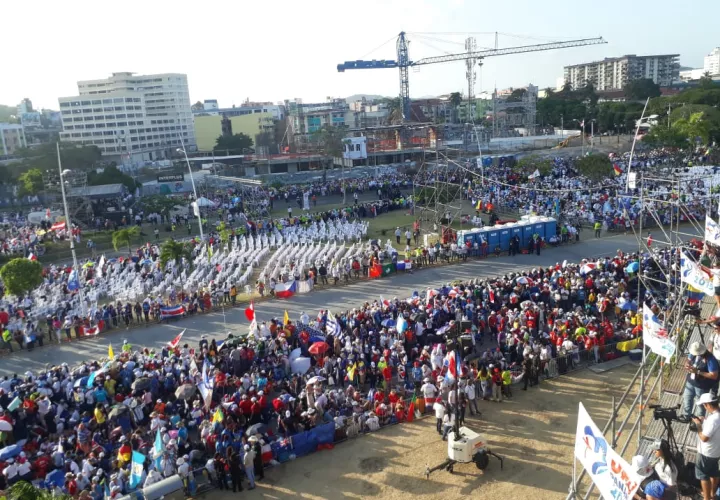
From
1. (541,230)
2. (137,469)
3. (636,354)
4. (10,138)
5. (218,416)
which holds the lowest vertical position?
(636,354)

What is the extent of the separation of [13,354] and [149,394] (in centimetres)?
851

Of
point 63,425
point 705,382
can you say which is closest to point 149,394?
point 63,425

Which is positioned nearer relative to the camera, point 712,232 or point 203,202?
point 712,232

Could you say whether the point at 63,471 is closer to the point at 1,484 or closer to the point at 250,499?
the point at 1,484

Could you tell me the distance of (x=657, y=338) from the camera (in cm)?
1145

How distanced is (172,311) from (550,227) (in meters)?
17.8

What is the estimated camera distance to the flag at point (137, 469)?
11.2 metres

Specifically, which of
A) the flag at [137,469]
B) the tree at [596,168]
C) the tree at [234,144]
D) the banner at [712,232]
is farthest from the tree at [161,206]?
the tree at [234,144]

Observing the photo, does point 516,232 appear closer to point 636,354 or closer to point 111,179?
point 636,354

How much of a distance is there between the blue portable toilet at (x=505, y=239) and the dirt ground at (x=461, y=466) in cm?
1335

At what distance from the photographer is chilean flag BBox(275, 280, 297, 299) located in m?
22.6

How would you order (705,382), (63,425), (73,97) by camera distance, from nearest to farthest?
(705,382) < (63,425) < (73,97)

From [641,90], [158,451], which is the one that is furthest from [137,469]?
[641,90]

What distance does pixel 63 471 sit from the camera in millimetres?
11734
